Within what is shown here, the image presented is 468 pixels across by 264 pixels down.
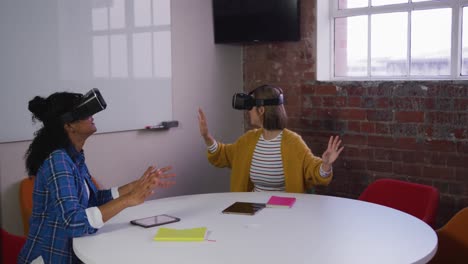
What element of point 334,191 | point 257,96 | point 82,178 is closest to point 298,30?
point 257,96

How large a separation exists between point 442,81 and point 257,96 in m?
1.27

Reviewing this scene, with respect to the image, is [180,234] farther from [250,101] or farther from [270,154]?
[250,101]

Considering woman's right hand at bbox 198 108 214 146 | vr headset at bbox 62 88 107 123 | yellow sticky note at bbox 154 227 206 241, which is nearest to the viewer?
yellow sticky note at bbox 154 227 206 241

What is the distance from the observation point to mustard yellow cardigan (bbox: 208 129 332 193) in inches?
136

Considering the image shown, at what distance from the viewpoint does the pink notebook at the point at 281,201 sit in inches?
111

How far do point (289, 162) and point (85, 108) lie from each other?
4.94ft

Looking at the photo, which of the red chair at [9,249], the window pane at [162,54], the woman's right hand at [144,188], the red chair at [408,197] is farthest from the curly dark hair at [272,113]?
the red chair at [9,249]

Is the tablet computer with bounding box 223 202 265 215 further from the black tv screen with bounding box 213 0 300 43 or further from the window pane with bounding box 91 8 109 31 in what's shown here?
the black tv screen with bounding box 213 0 300 43

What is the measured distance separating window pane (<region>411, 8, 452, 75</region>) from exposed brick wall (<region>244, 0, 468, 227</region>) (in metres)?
0.29

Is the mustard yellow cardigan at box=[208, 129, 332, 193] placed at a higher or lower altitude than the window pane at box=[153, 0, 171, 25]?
lower

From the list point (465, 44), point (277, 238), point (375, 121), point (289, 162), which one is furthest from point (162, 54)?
point (277, 238)

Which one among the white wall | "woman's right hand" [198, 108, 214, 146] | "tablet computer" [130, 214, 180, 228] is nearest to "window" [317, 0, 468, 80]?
the white wall

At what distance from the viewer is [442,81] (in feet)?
12.0

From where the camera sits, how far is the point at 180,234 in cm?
229
